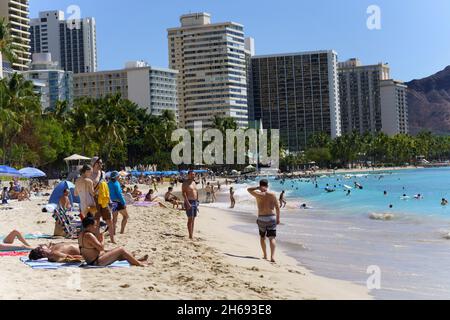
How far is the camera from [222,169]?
352 ft

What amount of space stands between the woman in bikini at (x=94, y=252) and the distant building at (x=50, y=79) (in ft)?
454

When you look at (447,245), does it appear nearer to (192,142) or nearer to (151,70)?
(192,142)

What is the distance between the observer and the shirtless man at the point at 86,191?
10.3m

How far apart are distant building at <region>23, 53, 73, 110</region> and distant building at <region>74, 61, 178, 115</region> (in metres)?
5.58

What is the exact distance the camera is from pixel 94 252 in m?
8.44

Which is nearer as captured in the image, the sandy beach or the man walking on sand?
the sandy beach

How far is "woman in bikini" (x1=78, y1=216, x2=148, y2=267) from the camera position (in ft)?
27.3

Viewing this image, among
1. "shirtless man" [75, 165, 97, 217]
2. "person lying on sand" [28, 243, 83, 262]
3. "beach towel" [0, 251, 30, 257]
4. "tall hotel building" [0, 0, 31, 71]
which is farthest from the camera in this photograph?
"tall hotel building" [0, 0, 31, 71]

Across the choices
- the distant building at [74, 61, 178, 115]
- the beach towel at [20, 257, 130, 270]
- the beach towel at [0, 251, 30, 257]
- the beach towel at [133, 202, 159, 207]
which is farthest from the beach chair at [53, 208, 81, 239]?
the distant building at [74, 61, 178, 115]

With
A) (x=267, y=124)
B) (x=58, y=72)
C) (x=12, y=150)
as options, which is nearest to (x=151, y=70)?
(x=58, y=72)

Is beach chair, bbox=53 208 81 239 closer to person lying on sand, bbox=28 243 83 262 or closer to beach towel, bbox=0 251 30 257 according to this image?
beach towel, bbox=0 251 30 257

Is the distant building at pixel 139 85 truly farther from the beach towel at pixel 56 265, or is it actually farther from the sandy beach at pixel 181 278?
the beach towel at pixel 56 265

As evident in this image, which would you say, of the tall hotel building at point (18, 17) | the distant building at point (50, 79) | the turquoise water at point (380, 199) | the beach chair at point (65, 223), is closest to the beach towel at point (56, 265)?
the beach chair at point (65, 223)
